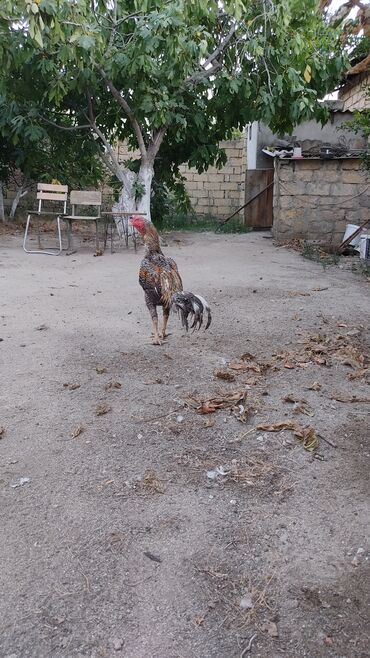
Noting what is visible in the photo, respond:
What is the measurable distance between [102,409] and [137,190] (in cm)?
733

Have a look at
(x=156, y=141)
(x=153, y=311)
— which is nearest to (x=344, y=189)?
(x=156, y=141)

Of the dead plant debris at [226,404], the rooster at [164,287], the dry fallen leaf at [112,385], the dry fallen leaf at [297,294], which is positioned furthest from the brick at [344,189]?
the dry fallen leaf at [112,385]

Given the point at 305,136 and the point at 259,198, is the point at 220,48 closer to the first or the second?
the point at 259,198

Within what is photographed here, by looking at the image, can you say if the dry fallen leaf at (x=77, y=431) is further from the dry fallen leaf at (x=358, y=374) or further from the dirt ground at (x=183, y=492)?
the dry fallen leaf at (x=358, y=374)

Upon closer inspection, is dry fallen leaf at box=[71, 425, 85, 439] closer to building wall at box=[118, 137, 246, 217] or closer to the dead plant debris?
the dead plant debris

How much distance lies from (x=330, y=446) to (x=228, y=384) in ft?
2.92

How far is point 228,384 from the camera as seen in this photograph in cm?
343

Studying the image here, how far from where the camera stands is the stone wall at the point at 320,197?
31.0ft

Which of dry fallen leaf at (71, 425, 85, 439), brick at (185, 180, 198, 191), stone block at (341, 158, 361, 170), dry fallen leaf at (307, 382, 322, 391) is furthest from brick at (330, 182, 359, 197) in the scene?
dry fallen leaf at (71, 425, 85, 439)

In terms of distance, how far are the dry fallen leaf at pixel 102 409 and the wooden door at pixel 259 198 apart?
10.6m

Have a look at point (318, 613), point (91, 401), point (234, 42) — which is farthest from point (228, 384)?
point (234, 42)

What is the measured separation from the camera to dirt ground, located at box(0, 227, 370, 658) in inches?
64.1

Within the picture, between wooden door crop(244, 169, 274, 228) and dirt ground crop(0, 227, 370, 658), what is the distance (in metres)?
8.66

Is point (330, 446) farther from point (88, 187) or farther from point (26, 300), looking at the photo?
point (88, 187)
